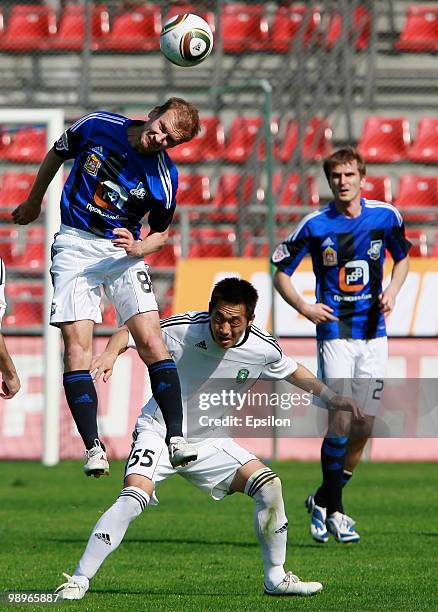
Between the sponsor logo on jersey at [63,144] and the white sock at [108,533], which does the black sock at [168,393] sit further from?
the sponsor logo on jersey at [63,144]

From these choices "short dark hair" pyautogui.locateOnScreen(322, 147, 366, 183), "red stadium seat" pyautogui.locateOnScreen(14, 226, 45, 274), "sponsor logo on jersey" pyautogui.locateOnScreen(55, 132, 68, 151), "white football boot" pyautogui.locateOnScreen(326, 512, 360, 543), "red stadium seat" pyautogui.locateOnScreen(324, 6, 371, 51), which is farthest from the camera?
"red stadium seat" pyautogui.locateOnScreen(324, 6, 371, 51)

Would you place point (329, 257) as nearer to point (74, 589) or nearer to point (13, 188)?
point (74, 589)

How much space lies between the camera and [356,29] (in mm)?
17203

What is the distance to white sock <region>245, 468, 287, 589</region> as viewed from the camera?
5.83 m

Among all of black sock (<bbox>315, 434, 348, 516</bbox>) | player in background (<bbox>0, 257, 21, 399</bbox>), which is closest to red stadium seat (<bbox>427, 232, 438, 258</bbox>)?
black sock (<bbox>315, 434, 348, 516</bbox>)

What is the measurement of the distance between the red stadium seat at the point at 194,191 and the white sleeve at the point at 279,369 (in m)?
9.55

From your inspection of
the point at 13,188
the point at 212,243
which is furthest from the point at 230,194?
the point at 13,188

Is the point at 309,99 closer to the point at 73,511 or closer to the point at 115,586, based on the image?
the point at 73,511

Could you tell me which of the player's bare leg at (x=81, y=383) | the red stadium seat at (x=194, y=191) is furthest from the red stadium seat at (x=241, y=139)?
the player's bare leg at (x=81, y=383)

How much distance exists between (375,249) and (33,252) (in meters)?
7.62

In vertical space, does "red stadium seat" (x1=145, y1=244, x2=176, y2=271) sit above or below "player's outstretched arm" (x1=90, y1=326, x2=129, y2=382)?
below

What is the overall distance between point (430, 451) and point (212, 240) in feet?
11.8

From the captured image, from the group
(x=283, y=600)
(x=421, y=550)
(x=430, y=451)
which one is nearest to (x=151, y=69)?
(x=430, y=451)

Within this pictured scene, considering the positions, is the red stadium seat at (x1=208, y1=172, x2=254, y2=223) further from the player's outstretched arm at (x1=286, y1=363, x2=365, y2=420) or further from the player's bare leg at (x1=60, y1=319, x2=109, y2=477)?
the player's outstretched arm at (x1=286, y1=363, x2=365, y2=420)
